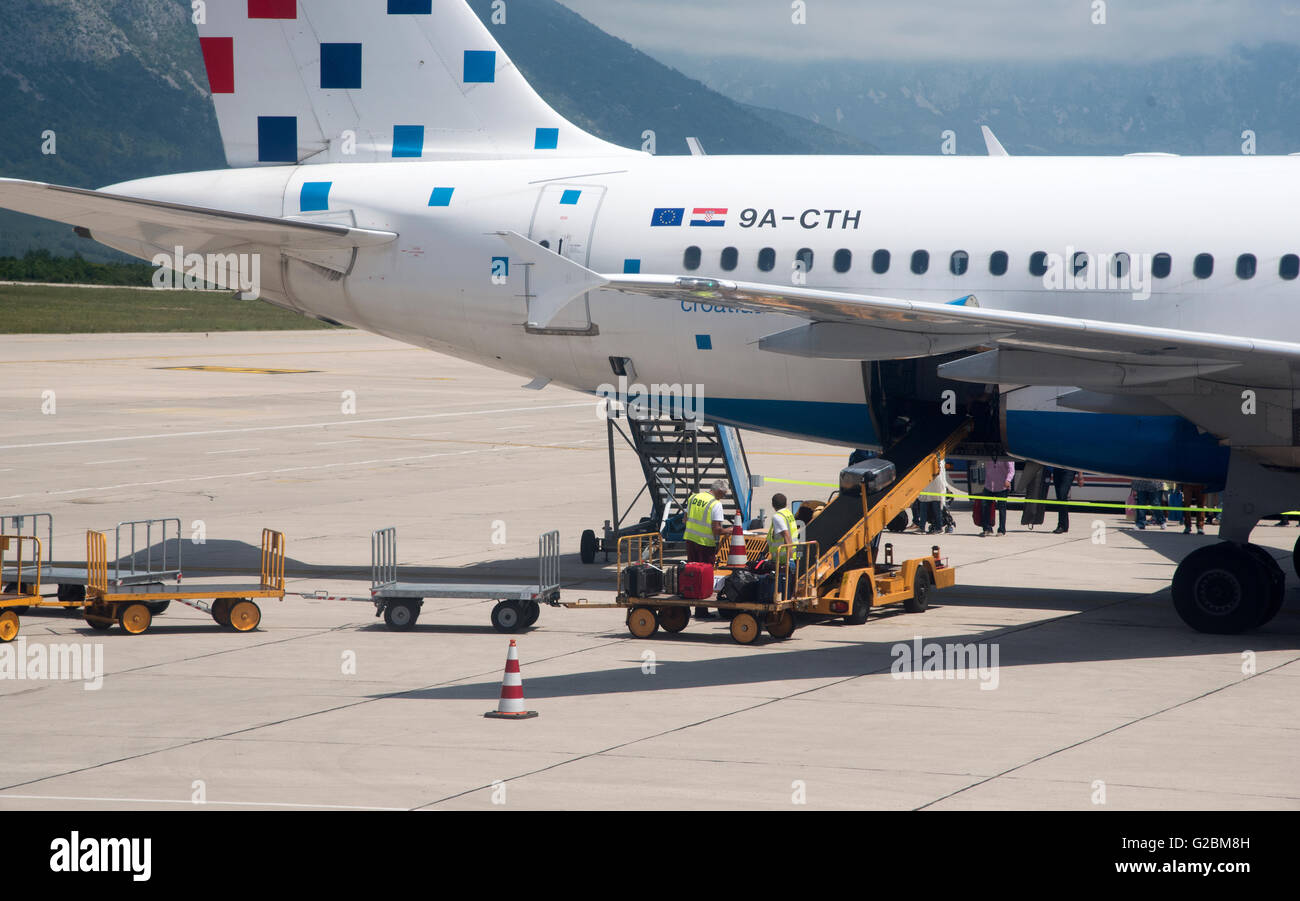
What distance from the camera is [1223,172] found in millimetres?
19812

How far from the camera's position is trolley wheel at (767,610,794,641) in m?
18.0

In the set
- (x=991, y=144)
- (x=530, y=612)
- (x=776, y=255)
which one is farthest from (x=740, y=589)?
(x=991, y=144)

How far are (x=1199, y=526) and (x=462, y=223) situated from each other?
47.0 ft

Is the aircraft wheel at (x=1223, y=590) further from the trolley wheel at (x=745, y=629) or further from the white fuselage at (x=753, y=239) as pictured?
the trolley wheel at (x=745, y=629)

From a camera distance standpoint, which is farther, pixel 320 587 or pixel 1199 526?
pixel 1199 526

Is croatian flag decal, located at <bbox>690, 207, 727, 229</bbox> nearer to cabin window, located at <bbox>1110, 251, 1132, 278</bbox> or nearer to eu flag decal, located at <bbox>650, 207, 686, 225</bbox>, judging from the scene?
eu flag decal, located at <bbox>650, 207, 686, 225</bbox>

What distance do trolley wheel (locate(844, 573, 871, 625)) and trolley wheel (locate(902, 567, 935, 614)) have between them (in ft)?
3.29

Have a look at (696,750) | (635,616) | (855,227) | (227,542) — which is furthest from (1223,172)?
(227,542)

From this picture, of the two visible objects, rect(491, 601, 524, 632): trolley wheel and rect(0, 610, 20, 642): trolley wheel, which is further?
rect(491, 601, 524, 632): trolley wheel

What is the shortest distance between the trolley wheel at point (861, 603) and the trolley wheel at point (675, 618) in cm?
210

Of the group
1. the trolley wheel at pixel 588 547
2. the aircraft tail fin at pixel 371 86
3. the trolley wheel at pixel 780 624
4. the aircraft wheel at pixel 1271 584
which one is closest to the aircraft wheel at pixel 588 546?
the trolley wheel at pixel 588 547

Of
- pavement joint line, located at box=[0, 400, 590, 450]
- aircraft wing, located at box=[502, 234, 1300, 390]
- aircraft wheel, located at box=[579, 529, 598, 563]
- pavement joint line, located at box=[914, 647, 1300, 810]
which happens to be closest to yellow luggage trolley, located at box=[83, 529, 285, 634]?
aircraft wing, located at box=[502, 234, 1300, 390]

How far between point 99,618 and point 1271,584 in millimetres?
13708
